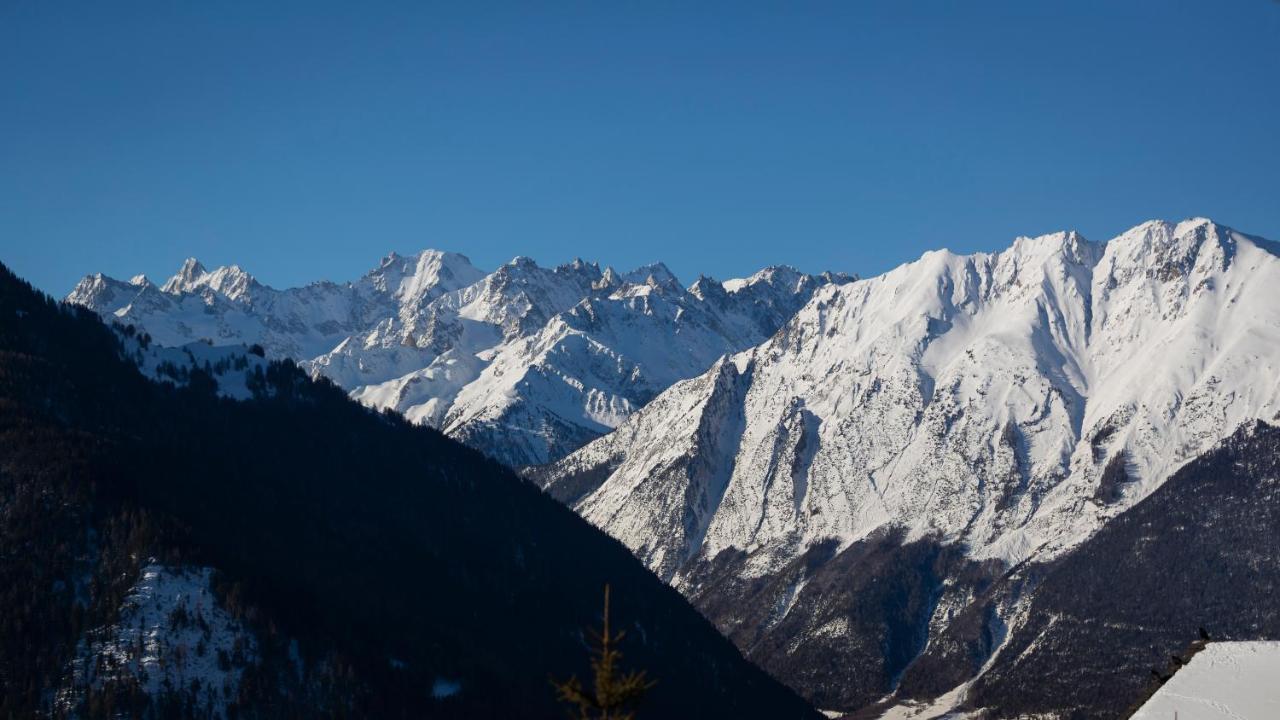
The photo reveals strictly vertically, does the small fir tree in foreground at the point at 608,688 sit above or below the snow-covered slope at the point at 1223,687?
below

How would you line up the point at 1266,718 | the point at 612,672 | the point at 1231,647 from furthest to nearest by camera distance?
the point at 1231,647
the point at 1266,718
the point at 612,672

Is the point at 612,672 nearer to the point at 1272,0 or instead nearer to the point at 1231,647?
the point at 1272,0

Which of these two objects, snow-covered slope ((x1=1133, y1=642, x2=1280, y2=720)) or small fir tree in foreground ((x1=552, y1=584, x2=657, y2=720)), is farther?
snow-covered slope ((x1=1133, y1=642, x2=1280, y2=720))

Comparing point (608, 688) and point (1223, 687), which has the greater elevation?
point (1223, 687)

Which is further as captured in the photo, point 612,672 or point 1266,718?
point 1266,718

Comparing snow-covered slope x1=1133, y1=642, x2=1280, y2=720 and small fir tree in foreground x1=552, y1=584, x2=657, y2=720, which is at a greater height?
snow-covered slope x1=1133, y1=642, x2=1280, y2=720

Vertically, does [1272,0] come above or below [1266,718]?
above

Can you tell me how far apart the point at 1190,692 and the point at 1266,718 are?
311 inches

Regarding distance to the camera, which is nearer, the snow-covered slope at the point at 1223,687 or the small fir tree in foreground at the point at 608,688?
the small fir tree in foreground at the point at 608,688

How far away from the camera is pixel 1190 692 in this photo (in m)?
150

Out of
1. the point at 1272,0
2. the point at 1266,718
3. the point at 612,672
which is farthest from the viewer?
the point at 1266,718

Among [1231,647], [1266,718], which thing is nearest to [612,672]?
[1266,718]

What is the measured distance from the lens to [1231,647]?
16462 centimetres

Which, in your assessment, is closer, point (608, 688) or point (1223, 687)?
point (608, 688)
